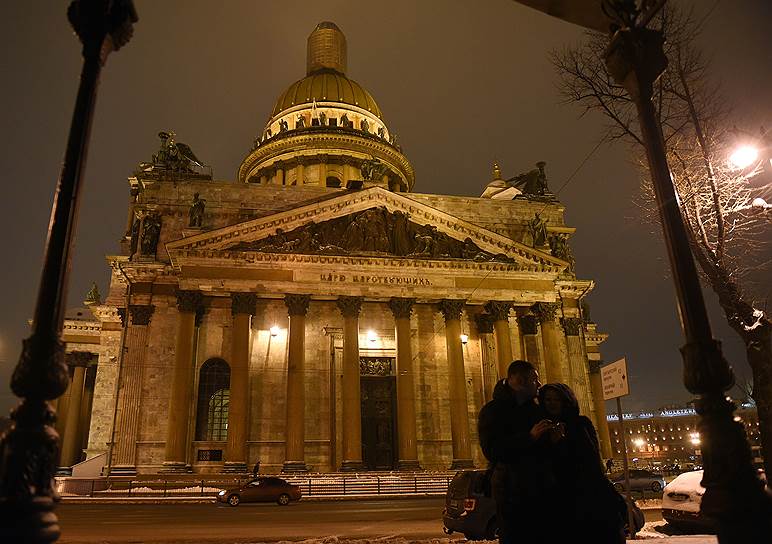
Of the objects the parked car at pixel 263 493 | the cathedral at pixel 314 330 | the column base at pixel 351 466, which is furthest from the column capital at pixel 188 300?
the column base at pixel 351 466

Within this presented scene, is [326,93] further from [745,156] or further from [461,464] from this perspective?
[745,156]

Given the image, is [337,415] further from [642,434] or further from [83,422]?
[642,434]

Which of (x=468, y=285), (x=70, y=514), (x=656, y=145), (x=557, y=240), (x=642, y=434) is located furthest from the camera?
(x=642, y=434)

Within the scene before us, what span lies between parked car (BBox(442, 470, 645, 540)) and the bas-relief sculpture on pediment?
788 inches

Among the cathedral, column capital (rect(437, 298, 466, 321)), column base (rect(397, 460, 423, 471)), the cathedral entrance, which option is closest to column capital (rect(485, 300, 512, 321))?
the cathedral

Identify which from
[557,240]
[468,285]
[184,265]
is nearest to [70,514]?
[184,265]

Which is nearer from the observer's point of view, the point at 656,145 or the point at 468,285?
the point at 656,145

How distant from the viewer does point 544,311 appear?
1325 inches

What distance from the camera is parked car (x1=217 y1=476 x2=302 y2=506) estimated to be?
21219 mm

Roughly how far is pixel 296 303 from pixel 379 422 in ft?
26.9

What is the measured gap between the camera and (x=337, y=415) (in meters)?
30.8

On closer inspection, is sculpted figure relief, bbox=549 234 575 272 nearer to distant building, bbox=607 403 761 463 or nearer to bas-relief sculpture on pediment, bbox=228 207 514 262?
bas-relief sculpture on pediment, bbox=228 207 514 262

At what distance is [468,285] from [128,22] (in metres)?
27.5

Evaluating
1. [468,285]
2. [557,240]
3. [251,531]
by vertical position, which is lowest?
[251,531]
